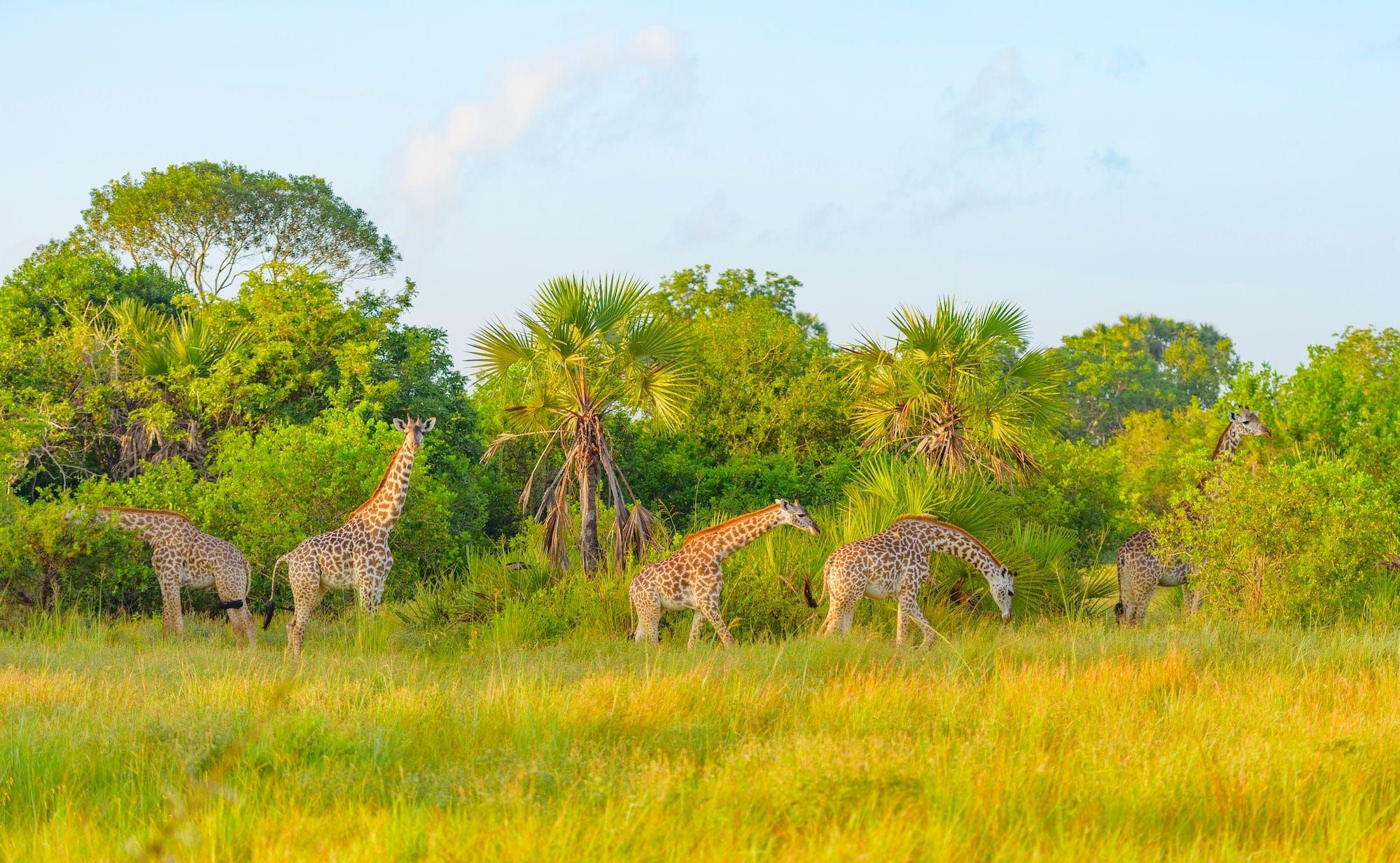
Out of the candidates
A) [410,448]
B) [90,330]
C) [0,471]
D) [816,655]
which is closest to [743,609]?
[816,655]

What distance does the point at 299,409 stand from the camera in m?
20.8

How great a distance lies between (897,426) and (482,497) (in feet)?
25.6

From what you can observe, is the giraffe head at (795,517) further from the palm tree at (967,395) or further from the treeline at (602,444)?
the palm tree at (967,395)

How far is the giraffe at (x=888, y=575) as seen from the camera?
40.6 ft

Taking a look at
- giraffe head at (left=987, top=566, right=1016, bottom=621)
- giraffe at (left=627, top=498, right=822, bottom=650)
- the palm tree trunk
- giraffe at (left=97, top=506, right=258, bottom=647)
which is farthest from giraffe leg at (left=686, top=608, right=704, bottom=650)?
giraffe at (left=97, top=506, right=258, bottom=647)

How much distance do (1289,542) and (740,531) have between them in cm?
613

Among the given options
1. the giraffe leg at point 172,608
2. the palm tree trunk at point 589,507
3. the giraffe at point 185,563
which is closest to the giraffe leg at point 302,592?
the giraffe at point 185,563

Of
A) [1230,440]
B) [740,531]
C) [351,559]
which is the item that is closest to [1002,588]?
[740,531]

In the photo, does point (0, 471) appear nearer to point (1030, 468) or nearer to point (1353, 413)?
point (1030, 468)

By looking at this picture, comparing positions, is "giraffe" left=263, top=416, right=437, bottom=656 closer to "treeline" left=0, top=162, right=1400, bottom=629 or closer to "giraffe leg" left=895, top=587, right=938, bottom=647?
"treeline" left=0, top=162, right=1400, bottom=629

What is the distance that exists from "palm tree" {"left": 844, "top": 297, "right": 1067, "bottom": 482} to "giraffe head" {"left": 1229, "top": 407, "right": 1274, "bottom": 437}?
2.72 m

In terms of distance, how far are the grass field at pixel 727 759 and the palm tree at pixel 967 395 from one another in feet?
22.7

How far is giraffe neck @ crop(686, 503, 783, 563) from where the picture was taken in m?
12.8

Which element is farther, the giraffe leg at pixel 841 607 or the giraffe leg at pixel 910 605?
the giraffe leg at pixel 910 605
